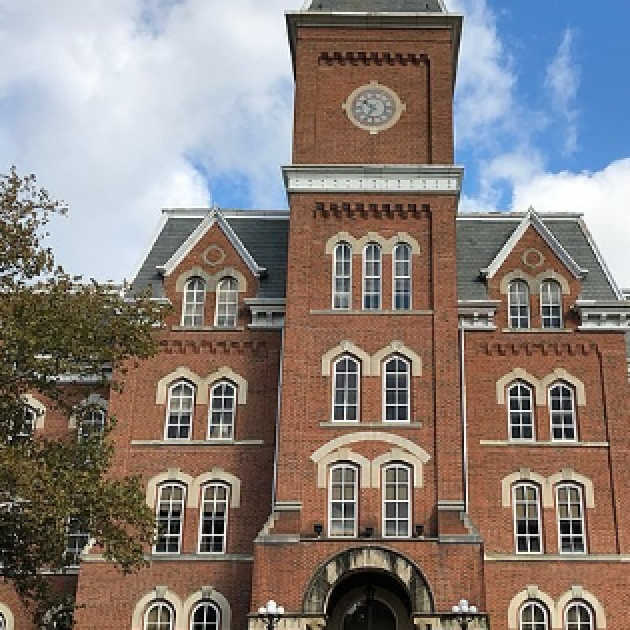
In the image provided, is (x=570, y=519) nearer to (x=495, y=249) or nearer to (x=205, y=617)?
(x=495, y=249)

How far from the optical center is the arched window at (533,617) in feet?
102

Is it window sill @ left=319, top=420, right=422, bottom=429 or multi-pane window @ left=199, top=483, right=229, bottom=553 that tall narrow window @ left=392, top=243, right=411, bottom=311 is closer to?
window sill @ left=319, top=420, right=422, bottom=429

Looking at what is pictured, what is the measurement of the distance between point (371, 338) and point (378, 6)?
1303 cm

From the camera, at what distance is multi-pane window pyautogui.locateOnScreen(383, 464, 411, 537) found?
30.3 m

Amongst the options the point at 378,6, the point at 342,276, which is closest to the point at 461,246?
the point at 342,276

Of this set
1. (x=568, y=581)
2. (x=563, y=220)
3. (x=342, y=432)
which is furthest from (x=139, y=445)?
(x=563, y=220)

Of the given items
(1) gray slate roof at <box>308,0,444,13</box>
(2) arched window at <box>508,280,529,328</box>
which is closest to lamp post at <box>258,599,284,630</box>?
(2) arched window at <box>508,280,529,328</box>

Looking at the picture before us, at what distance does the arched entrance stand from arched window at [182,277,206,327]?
10.2m

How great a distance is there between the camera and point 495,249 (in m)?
37.1

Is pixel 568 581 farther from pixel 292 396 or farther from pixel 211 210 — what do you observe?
pixel 211 210

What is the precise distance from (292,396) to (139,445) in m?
5.42

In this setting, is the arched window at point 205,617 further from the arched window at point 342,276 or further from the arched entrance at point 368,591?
the arched window at point 342,276

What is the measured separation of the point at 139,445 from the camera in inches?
1307

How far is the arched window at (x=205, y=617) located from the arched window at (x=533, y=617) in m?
9.09
